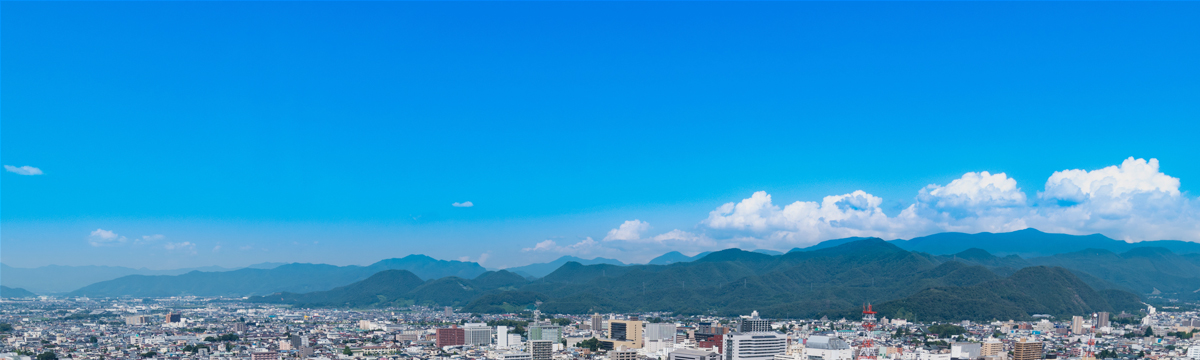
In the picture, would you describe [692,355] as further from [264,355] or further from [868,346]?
[264,355]

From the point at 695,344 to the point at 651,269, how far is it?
4268 inches

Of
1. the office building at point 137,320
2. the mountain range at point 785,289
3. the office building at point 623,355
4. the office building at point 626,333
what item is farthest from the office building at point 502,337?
the office building at point 137,320

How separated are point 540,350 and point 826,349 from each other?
1638 cm

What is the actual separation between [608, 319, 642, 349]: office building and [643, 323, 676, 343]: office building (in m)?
0.78

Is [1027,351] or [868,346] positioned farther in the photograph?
[868,346]

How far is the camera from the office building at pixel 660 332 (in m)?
61.1

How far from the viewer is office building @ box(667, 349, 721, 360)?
4325 cm

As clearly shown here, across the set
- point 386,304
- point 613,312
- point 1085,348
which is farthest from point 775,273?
point 1085,348

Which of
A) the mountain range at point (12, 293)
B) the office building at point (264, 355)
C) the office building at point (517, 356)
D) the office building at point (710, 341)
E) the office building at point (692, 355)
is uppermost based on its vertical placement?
the office building at point (692, 355)

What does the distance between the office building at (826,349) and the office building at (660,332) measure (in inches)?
463

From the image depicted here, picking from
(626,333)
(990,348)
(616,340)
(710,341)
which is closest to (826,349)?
(710,341)

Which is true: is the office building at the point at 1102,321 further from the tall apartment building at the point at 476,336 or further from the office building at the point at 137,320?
the office building at the point at 137,320

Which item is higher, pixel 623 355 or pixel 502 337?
pixel 623 355

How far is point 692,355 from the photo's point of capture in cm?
4384
